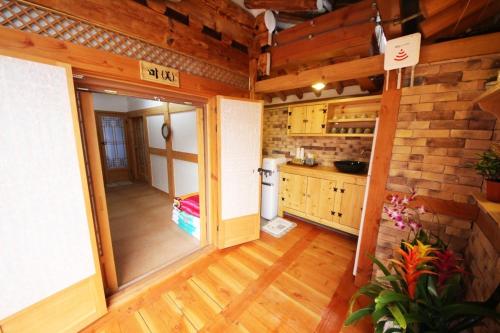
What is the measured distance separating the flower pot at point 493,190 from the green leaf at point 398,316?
2.83 ft

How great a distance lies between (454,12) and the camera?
3.97ft

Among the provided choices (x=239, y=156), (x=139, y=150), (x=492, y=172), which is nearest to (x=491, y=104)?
(x=492, y=172)

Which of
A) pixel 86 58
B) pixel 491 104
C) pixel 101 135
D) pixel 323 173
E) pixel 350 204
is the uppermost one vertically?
pixel 86 58

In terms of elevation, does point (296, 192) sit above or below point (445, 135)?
below

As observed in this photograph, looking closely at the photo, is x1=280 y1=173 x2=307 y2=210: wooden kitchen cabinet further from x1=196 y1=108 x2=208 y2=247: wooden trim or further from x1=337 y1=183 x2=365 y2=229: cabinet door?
x1=196 y1=108 x2=208 y2=247: wooden trim

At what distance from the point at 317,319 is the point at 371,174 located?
1411 millimetres

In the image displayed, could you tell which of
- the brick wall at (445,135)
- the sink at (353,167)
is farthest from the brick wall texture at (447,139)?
the sink at (353,167)

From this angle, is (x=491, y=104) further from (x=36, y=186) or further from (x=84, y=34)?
(x=36, y=186)

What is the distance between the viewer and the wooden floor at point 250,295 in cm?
150

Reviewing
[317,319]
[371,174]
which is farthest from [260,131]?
[317,319]

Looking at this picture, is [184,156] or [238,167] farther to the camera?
[184,156]

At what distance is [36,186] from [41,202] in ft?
0.37

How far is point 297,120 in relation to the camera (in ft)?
10.9

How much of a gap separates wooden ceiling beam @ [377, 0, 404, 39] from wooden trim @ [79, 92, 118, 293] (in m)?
2.32
